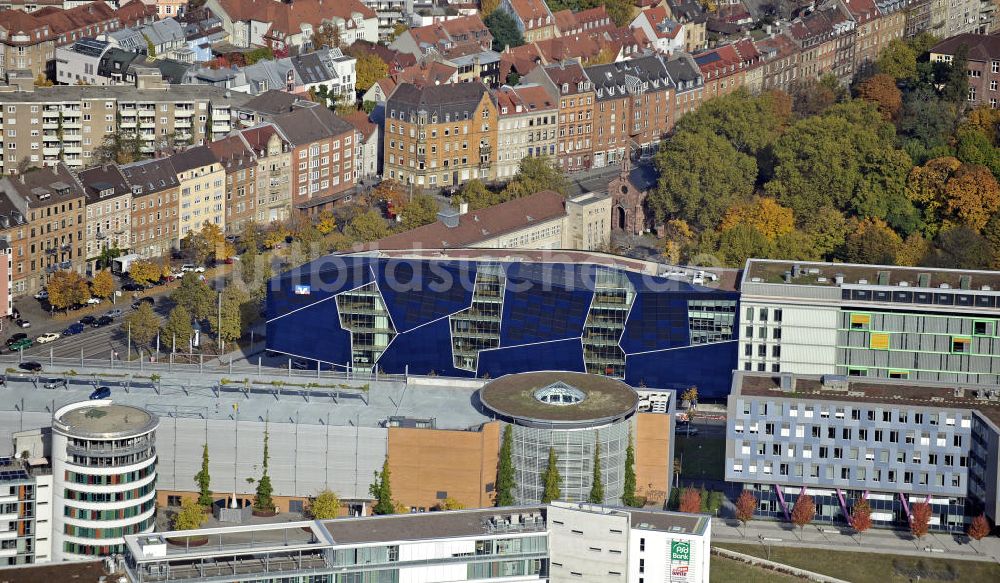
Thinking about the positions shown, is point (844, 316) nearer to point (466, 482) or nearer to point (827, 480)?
point (827, 480)

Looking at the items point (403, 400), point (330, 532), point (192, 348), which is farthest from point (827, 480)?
point (192, 348)

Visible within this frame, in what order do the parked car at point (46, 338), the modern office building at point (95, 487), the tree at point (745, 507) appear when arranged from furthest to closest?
1. the parked car at point (46, 338)
2. the tree at point (745, 507)
3. the modern office building at point (95, 487)

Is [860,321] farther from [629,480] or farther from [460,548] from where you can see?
[460,548]

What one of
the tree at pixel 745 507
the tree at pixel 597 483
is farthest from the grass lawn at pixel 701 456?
the tree at pixel 597 483

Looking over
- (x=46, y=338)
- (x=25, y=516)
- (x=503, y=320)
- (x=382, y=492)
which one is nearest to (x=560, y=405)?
(x=382, y=492)

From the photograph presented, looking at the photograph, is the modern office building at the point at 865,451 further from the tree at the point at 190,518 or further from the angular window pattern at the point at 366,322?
the tree at the point at 190,518

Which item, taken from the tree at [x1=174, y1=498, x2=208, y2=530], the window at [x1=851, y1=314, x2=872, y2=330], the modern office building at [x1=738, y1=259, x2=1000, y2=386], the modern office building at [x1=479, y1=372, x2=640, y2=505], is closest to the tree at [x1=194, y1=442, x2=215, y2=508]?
the tree at [x1=174, y1=498, x2=208, y2=530]

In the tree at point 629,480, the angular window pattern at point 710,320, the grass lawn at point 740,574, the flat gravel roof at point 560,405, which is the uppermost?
the angular window pattern at point 710,320
